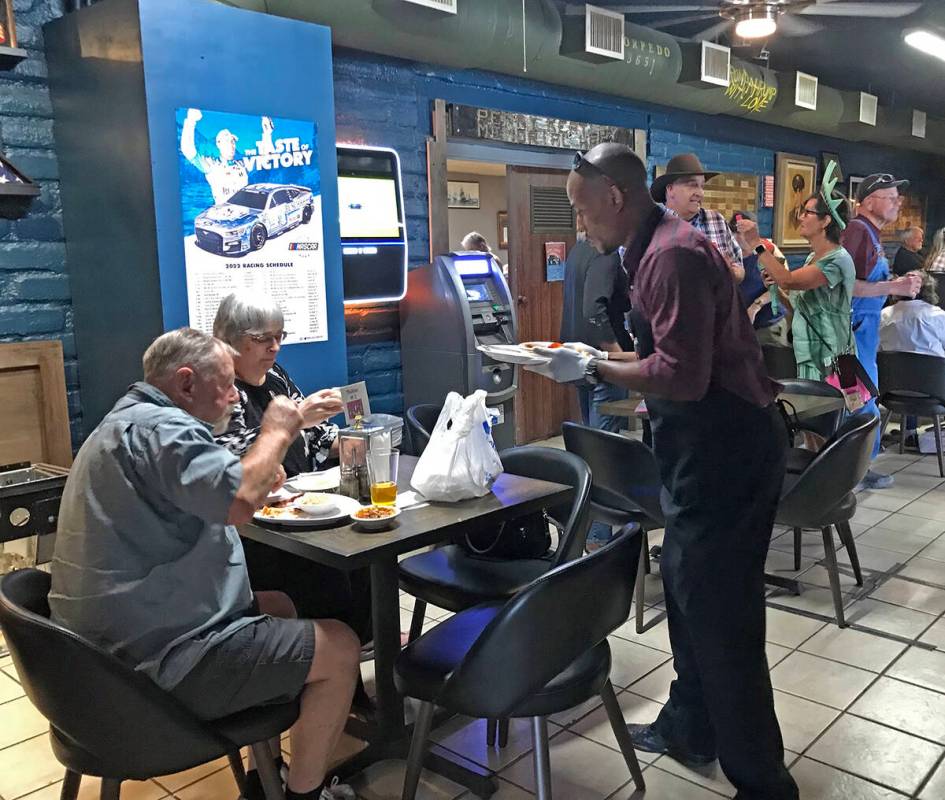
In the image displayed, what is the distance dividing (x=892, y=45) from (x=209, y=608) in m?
8.38

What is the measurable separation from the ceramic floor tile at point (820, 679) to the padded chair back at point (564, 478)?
0.96 metres

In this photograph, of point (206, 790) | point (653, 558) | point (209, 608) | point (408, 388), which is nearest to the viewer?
point (209, 608)

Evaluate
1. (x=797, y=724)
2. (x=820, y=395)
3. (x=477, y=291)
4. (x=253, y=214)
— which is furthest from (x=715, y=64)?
(x=797, y=724)

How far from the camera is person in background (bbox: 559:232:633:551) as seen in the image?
160 inches

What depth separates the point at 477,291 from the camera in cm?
482

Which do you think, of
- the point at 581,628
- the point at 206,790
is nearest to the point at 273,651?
the point at 581,628

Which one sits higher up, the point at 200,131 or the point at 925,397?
the point at 200,131

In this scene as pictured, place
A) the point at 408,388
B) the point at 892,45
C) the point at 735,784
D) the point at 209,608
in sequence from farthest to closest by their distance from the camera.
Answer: the point at 892,45 → the point at 408,388 → the point at 735,784 → the point at 209,608

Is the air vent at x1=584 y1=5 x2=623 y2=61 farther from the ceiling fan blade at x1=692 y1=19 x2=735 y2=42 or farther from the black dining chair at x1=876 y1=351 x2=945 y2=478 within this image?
the black dining chair at x1=876 y1=351 x2=945 y2=478

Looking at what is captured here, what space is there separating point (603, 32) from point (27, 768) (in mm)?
4927

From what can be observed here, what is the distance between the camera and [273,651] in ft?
6.06

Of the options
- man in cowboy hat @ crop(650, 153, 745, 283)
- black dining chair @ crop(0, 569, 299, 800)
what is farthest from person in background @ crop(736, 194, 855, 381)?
black dining chair @ crop(0, 569, 299, 800)

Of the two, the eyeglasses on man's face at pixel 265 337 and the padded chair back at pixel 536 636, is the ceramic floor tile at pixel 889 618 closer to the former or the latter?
the padded chair back at pixel 536 636

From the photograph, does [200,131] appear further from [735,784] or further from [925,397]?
[925,397]
